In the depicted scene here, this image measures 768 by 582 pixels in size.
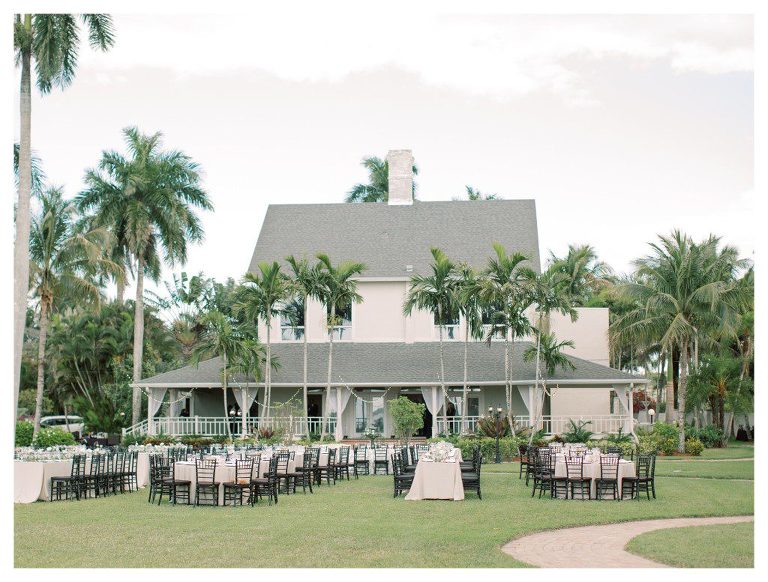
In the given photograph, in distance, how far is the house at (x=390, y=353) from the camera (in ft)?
123

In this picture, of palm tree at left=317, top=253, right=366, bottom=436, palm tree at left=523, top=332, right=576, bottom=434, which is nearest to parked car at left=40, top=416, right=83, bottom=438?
palm tree at left=317, top=253, right=366, bottom=436

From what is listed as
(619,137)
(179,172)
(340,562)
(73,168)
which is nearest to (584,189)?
(619,137)

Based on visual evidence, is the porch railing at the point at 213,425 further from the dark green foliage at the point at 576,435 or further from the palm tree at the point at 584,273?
the palm tree at the point at 584,273

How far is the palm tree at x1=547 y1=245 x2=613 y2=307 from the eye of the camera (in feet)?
181

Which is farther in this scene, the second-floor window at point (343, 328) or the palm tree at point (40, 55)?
the second-floor window at point (343, 328)

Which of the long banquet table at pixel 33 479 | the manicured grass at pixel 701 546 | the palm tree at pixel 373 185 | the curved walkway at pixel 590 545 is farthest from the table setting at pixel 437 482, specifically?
the palm tree at pixel 373 185

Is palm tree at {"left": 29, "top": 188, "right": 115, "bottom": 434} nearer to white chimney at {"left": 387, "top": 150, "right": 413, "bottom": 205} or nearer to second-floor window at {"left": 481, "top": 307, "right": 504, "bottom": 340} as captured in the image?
white chimney at {"left": 387, "top": 150, "right": 413, "bottom": 205}

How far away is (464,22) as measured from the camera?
19797 millimetres

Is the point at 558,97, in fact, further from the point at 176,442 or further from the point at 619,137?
the point at 176,442

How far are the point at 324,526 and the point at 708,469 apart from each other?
640 inches

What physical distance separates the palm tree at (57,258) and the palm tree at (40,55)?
45.8ft

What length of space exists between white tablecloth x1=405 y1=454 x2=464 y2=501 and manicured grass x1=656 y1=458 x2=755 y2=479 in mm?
8458

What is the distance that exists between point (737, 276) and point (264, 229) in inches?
828

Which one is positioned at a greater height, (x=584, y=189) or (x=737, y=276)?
(x=584, y=189)
